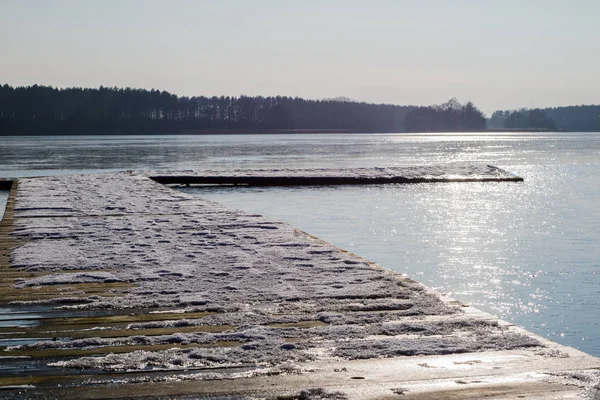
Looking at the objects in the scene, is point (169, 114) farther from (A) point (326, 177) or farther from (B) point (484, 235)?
(B) point (484, 235)

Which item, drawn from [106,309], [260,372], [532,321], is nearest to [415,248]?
[532,321]

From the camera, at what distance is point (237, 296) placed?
5336 millimetres

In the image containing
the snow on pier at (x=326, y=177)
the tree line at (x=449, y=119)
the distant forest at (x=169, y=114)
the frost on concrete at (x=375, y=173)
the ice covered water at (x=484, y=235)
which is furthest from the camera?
the tree line at (x=449, y=119)

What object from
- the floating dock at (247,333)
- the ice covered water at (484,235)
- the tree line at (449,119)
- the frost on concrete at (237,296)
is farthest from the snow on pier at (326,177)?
the tree line at (449,119)

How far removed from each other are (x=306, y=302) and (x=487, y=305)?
2.83m

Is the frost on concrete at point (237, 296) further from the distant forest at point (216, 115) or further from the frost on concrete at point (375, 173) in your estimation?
the distant forest at point (216, 115)

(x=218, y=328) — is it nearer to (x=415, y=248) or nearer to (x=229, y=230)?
(x=229, y=230)

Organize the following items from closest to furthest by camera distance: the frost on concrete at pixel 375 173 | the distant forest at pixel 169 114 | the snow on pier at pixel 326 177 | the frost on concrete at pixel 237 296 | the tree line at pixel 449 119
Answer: the frost on concrete at pixel 237 296
the snow on pier at pixel 326 177
the frost on concrete at pixel 375 173
the distant forest at pixel 169 114
the tree line at pixel 449 119

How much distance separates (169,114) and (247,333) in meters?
137

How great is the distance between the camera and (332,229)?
506 inches

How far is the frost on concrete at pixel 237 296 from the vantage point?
396 centimetres

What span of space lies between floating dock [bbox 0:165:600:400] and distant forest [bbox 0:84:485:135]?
401ft

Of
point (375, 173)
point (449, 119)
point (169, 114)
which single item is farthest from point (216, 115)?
point (375, 173)

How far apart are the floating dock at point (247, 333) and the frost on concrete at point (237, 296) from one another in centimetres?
2
